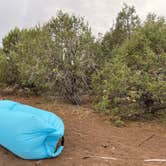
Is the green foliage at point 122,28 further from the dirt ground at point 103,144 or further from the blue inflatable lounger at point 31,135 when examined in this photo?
the blue inflatable lounger at point 31,135

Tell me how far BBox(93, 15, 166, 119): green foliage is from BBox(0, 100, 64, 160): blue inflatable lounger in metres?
2.41

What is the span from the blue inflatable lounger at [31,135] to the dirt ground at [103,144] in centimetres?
12

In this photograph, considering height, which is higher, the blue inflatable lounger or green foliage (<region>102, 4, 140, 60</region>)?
green foliage (<region>102, 4, 140, 60</region>)

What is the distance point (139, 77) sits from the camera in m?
5.24

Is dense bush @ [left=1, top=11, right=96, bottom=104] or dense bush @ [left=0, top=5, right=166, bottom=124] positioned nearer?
dense bush @ [left=0, top=5, right=166, bottom=124]

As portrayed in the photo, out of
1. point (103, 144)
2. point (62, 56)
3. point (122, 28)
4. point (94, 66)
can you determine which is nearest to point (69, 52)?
point (62, 56)

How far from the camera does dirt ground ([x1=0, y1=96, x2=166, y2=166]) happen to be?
121 inches

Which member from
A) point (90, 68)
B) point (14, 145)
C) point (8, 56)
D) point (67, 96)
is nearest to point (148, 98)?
point (90, 68)

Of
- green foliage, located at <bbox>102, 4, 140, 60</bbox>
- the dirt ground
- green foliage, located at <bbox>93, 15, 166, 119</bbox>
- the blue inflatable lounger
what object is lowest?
the dirt ground

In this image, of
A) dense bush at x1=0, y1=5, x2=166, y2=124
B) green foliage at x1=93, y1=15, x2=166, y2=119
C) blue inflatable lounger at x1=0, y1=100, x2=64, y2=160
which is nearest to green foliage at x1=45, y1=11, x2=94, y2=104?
dense bush at x1=0, y1=5, x2=166, y2=124

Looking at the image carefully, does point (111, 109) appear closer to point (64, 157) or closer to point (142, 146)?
point (142, 146)

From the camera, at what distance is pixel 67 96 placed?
282 inches

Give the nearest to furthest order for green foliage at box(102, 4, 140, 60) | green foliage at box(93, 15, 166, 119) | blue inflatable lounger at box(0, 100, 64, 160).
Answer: blue inflatable lounger at box(0, 100, 64, 160), green foliage at box(93, 15, 166, 119), green foliage at box(102, 4, 140, 60)

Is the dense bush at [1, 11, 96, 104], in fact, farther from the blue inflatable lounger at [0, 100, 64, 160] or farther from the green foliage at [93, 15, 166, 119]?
the blue inflatable lounger at [0, 100, 64, 160]
